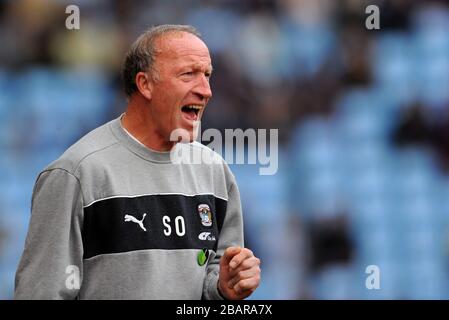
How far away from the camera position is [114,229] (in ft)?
8.64

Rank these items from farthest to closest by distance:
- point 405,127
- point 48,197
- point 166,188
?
1. point 405,127
2. point 166,188
3. point 48,197

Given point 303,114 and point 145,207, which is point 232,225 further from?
point 303,114

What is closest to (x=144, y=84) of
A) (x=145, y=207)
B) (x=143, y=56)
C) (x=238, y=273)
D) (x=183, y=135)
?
(x=143, y=56)

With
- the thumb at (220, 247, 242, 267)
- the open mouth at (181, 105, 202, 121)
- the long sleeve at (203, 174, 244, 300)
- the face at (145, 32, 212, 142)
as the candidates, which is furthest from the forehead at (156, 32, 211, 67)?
the thumb at (220, 247, 242, 267)

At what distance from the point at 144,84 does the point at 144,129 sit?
0.50 ft

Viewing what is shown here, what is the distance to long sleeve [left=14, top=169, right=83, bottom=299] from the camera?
8.37 feet

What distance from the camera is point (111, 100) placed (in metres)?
6.43

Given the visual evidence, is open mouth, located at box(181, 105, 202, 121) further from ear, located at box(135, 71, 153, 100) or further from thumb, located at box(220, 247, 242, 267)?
thumb, located at box(220, 247, 242, 267)

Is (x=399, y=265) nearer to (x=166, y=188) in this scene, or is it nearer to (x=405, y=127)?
(x=405, y=127)

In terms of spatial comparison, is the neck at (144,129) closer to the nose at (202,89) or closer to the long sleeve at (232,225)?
the nose at (202,89)

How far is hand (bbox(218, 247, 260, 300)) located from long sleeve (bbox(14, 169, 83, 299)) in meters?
0.44

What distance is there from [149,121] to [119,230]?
0.41 meters

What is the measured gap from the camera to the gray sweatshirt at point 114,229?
257 centimetres
